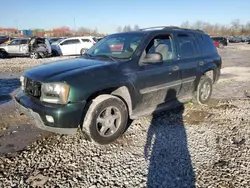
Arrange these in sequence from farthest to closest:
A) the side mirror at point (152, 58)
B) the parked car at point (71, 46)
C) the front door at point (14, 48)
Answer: the parked car at point (71, 46)
the front door at point (14, 48)
the side mirror at point (152, 58)

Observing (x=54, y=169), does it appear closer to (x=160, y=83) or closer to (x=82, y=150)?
(x=82, y=150)

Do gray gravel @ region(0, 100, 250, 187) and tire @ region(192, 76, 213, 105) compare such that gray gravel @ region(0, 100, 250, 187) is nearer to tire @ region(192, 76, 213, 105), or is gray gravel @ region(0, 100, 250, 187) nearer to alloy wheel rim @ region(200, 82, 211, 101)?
tire @ region(192, 76, 213, 105)

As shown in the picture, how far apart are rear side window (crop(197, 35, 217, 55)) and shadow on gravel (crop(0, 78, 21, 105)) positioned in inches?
208

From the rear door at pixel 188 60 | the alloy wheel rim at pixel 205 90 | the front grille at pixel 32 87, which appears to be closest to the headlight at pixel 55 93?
the front grille at pixel 32 87

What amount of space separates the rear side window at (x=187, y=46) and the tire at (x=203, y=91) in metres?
0.72

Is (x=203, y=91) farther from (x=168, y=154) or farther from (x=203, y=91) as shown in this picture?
(x=168, y=154)

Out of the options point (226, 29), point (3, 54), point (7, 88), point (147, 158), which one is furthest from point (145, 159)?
point (226, 29)

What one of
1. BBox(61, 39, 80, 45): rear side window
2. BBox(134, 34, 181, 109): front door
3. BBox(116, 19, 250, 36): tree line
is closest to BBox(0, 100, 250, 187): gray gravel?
BBox(134, 34, 181, 109): front door

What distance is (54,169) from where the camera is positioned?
3145 millimetres

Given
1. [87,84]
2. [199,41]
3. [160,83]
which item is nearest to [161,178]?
[87,84]

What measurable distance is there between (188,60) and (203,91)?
112 centimetres

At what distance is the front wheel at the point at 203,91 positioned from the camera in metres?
5.60

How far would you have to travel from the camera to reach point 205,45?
585cm

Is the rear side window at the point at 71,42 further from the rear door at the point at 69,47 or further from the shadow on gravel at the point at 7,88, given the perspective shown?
the shadow on gravel at the point at 7,88
